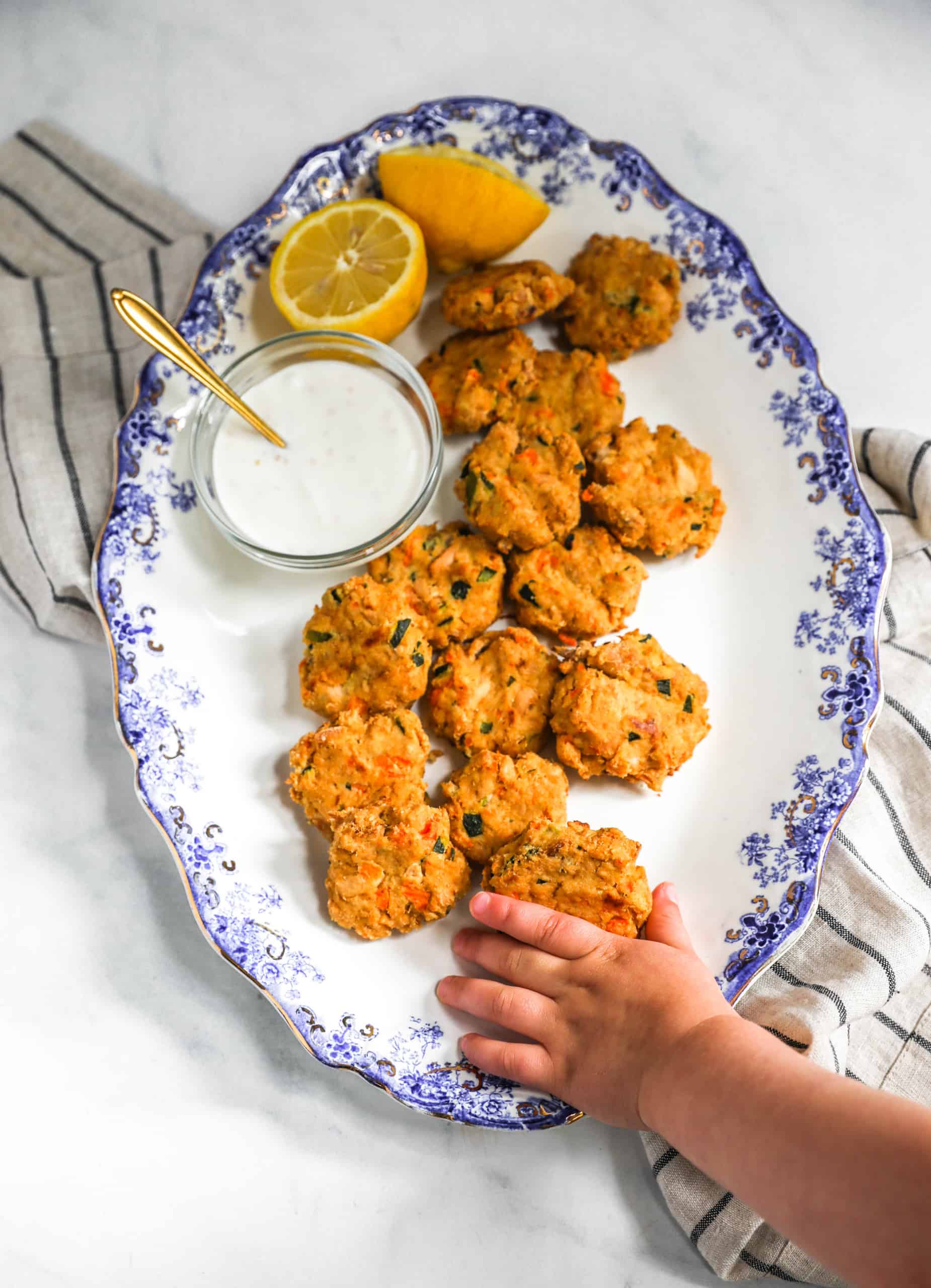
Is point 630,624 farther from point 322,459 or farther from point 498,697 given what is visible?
point 322,459

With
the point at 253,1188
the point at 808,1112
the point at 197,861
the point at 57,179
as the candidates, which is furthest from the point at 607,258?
the point at 253,1188

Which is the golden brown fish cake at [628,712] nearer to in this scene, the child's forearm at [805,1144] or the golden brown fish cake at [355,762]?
the golden brown fish cake at [355,762]

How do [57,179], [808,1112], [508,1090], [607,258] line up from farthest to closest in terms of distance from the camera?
Answer: [57,179] < [607,258] < [508,1090] < [808,1112]

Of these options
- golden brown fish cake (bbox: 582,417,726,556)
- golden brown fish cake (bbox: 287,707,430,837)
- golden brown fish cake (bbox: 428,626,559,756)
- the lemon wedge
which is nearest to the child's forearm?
golden brown fish cake (bbox: 428,626,559,756)

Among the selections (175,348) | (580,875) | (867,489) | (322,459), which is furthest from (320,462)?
(867,489)

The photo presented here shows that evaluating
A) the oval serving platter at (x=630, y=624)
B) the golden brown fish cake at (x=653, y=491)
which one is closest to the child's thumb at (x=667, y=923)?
the oval serving platter at (x=630, y=624)

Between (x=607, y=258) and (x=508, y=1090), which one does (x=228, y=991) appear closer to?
(x=508, y=1090)
